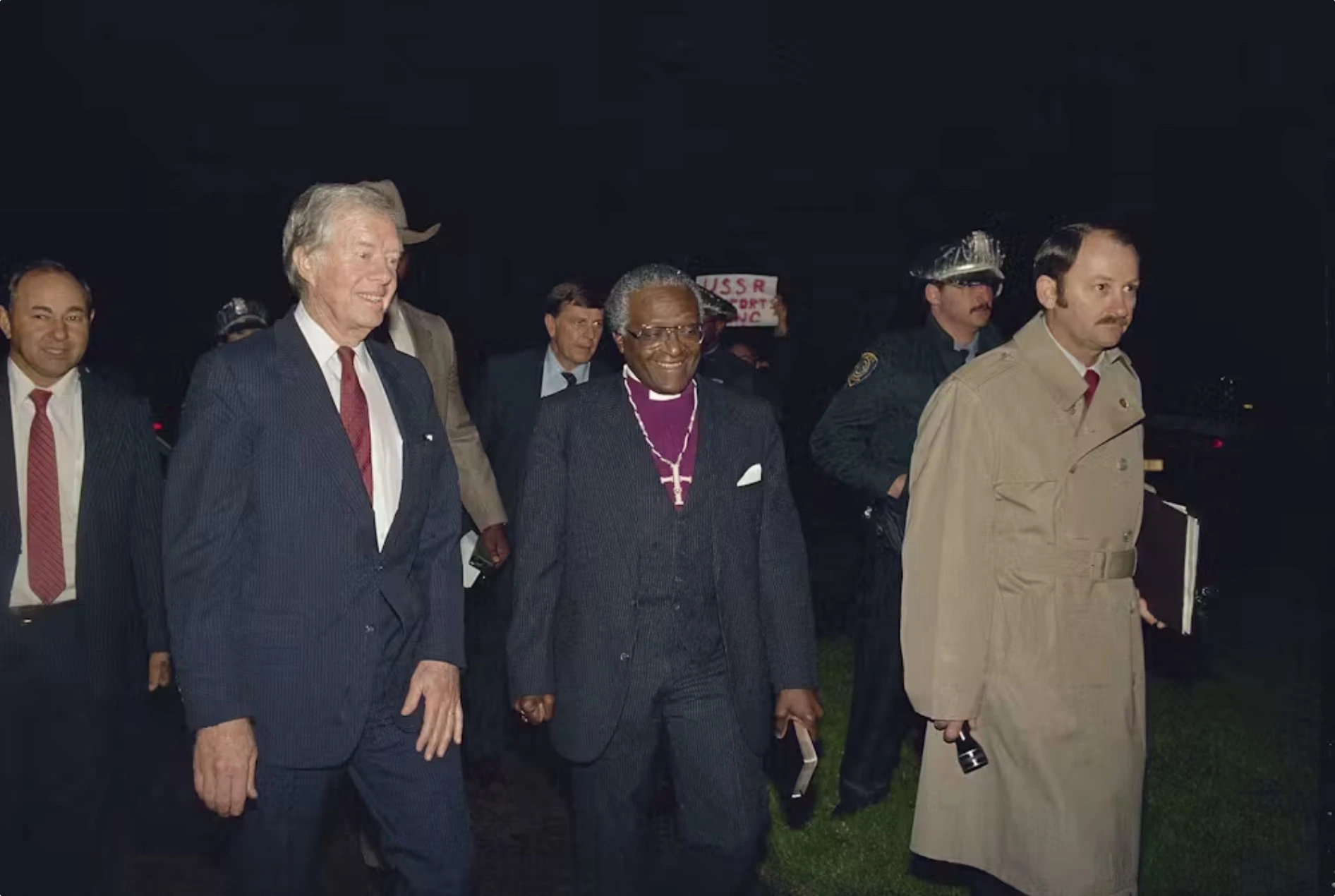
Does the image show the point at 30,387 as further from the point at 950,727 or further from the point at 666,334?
the point at 950,727

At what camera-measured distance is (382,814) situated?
4355mm

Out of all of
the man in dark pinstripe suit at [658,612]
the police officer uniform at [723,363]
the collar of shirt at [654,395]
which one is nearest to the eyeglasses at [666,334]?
the man in dark pinstripe suit at [658,612]

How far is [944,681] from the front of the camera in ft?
15.2

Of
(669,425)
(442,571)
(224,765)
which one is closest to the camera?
(224,765)

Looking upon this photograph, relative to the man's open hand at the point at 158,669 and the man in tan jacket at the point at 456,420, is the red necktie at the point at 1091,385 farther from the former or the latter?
the man's open hand at the point at 158,669

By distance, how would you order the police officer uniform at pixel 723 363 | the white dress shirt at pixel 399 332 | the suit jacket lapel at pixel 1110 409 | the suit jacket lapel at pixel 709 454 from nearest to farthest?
the suit jacket lapel at pixel 1110 409
the suit jacket lapel at pixel 709 454
the white dress shirt at pixel 399 332
the police officer uniform at pixel 723 363

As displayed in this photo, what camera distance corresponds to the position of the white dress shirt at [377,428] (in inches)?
169

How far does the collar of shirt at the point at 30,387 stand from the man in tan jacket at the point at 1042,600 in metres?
3.10

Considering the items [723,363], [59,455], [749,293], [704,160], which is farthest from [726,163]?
[59,455]

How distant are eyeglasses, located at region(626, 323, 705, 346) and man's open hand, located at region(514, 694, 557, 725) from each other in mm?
1225

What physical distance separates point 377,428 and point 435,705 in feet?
2.74

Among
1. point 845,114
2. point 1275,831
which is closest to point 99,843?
point 1275,831

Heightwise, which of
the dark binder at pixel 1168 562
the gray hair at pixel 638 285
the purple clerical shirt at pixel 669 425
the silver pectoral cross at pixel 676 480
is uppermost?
the gray hair at pixel 638 285

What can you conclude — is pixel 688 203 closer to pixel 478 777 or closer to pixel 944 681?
pixel 478 777
